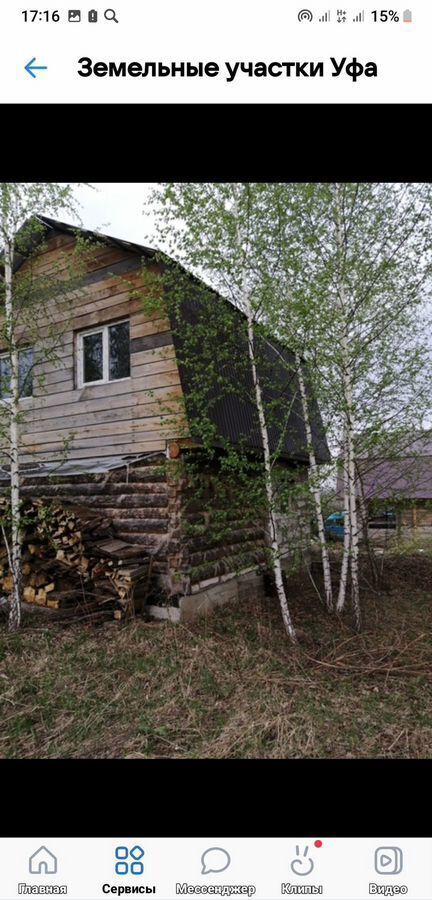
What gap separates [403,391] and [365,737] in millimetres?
4831

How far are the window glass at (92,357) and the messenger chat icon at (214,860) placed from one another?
7.01 m

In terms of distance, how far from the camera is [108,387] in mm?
7125

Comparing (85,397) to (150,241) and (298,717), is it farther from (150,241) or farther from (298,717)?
(298,717)

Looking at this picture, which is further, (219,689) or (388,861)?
(219,689)

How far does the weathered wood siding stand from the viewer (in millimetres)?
6430

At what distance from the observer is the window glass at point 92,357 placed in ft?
24.6

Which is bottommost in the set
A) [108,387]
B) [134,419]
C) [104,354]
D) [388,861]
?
[388,861]

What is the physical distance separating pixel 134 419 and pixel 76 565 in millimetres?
2533

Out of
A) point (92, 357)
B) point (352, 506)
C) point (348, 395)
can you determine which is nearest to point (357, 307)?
point (348, 395)

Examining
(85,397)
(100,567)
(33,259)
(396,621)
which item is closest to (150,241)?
(85,397)
